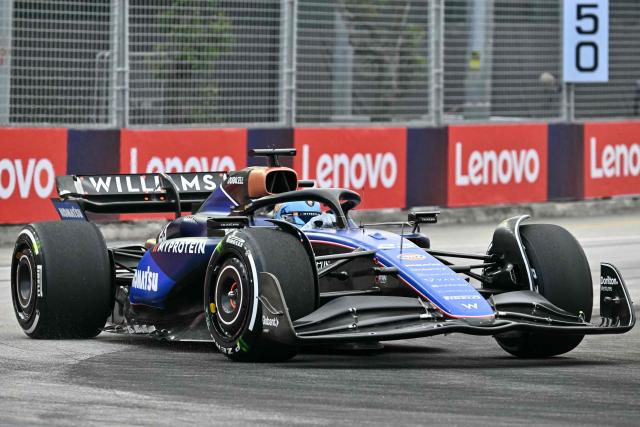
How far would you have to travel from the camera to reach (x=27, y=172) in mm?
16516

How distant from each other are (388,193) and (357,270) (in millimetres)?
10272

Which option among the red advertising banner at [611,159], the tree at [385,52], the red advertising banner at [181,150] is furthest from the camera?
the red advertising banner at [611,159]

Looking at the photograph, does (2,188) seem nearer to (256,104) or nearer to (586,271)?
(256,104)

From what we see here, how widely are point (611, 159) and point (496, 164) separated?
223cm

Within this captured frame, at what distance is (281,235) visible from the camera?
340 inches

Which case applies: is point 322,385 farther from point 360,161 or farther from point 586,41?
point 586,41

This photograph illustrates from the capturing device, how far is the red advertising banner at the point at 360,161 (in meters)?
18.7

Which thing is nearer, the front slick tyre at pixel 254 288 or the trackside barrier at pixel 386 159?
the front slick tyre at pixel 254 288

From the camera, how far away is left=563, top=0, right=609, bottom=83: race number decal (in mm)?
20969

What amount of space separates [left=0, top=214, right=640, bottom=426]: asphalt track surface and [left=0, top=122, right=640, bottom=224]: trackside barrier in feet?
21.5

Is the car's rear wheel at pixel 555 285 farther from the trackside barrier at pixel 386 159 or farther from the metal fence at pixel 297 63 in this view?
the metal fence at pixel 297 63

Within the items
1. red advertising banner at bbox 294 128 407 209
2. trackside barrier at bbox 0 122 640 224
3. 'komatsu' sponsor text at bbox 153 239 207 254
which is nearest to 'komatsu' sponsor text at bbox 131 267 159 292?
'komatsu' sponsor text at bbox 153 239 207 254

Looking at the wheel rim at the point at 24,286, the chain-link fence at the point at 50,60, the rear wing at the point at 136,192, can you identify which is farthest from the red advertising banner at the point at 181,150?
the wheel rim at the point at 24,286

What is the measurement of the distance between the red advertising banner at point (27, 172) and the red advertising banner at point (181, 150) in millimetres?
936
